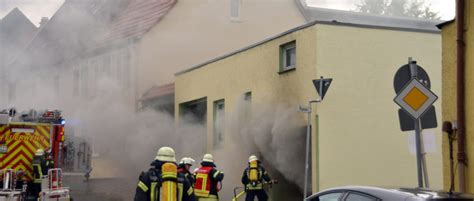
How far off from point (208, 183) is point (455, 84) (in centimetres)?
386

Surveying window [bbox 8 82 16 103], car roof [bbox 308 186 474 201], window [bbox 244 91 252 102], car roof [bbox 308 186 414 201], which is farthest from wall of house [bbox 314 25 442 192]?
window [bbox 8 82 16 103]

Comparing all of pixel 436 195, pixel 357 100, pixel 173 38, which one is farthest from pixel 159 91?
pixel 436 195

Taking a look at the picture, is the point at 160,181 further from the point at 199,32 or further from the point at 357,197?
the point at 199,32

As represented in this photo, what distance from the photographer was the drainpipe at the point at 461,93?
9797 mm

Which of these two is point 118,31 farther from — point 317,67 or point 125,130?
point 317,67

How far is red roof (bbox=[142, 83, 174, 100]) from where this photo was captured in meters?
22.8

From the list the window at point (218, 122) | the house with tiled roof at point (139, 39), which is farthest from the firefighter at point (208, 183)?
the house with tiled roof at point (139, 39)

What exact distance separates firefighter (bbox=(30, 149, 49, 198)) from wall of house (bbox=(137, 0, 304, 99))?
1081 cm

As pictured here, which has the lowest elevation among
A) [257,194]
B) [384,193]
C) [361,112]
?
[257,194]

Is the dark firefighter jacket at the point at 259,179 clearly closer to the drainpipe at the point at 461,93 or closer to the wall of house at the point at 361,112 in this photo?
the wall of house at the point at 361,112

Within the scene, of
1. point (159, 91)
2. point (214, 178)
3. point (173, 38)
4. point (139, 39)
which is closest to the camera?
point (214, 178)

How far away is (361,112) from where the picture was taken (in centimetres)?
1415

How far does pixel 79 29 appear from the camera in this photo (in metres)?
26.4

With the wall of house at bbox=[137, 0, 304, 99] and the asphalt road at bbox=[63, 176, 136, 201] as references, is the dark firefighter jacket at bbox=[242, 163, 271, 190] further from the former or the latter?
the wall of house at bbox=[137, 0, 304, 99]
